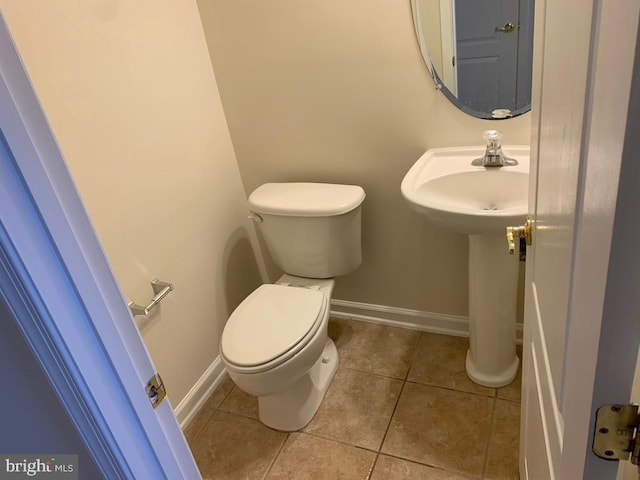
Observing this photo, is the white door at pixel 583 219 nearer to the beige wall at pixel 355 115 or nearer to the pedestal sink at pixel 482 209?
the pedestal sink at pixel 482 209

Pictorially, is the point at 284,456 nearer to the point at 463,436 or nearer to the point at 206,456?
the point at 206,456

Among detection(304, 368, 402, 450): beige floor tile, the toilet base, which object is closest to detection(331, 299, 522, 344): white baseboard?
detection(304, 368, 402, 450): beige floor tile

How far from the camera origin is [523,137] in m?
1.61

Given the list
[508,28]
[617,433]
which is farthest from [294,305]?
[617,433]

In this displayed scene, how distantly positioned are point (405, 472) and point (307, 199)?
39.3 inches

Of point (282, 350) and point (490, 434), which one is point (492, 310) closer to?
point (490, 434)

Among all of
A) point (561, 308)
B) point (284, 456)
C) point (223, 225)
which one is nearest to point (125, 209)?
point (223, 225)

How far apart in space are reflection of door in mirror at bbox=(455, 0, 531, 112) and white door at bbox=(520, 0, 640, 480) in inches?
28.1

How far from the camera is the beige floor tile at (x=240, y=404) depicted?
1.91 meters

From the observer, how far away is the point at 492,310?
1.67 m

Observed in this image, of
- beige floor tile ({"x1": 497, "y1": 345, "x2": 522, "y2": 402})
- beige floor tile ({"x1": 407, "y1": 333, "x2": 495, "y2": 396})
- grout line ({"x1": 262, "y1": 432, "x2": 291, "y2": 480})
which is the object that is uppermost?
beige floor tile ({"x1": 407, "y1": 333, "x2": 495, "y2": 396})

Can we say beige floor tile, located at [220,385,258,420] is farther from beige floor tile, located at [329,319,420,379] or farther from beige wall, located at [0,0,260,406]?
beige floor tile, located at [329,319,420,379]

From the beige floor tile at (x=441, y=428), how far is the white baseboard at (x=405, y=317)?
323mm

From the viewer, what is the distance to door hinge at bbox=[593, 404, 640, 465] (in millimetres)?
505
